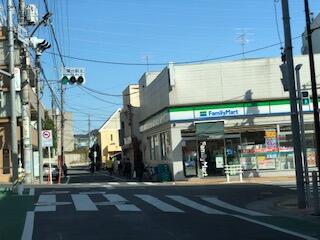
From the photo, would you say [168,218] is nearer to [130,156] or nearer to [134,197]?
[134,197]

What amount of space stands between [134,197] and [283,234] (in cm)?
992

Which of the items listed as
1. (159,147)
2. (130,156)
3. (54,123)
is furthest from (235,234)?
(54,123)

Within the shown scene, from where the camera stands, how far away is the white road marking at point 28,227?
12.5m

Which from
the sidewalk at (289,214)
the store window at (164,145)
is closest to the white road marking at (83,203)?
the sidewalk at (289,214)

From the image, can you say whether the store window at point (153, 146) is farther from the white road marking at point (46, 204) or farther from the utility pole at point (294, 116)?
the utility pole at point (294, 116)

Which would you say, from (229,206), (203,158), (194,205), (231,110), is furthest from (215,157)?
(194,205)

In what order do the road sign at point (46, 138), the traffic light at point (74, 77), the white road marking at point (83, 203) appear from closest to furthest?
the white road marking at point (83, 203) < the traffic light at point (74, 77) < the road sign at point (46, 138)

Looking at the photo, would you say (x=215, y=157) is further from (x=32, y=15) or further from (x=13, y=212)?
(x=13, y=212)

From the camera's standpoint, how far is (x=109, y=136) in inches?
4006

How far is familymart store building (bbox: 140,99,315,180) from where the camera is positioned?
36.4 metres

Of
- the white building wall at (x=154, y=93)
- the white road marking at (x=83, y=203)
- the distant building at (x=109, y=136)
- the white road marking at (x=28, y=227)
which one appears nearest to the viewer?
the white road marking at (x=28, y=227)

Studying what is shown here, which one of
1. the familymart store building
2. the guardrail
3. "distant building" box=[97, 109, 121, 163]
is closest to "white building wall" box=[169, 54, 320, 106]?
the familymart store building

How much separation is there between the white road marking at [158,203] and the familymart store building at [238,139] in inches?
550

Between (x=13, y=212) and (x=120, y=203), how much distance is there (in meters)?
3.50
